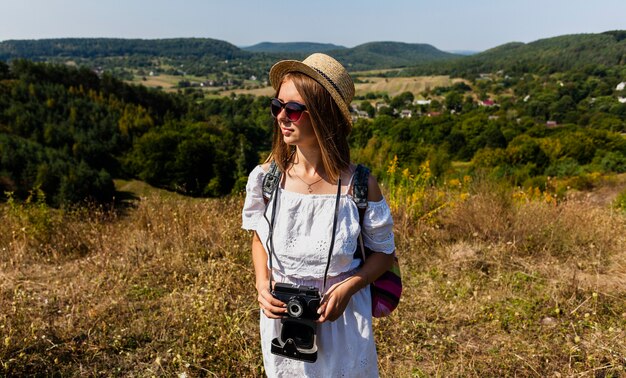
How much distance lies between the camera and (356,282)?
1.42 metres

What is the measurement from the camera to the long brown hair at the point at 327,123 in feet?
4.53

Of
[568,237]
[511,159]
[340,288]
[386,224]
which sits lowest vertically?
[511,159]

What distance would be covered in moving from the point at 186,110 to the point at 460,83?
80.4m

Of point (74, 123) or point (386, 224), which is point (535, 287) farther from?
point (74, 123)

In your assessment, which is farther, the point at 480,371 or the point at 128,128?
the point at 128,128

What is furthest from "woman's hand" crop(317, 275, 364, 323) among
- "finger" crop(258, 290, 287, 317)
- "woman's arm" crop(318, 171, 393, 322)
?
"finger" crop(258, 290, 287, 317)

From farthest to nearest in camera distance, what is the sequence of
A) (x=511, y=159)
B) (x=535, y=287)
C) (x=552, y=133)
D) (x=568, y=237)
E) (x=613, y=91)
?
1. (x=613, y=91)
2. (x=552, y=133)
3. (x=511, y=159)
4. (x=568, y=237)
5. (x=535, y=287)

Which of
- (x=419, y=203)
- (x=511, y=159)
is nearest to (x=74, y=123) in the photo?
(x=511, y=159)

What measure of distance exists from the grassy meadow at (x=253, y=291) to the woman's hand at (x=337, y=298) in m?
1.32

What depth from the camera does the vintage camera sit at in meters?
1.33

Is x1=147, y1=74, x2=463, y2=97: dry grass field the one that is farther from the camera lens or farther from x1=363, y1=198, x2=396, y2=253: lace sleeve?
the camera lens

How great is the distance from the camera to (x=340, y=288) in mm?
1385

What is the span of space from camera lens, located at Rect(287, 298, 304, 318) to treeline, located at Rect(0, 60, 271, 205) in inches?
1179

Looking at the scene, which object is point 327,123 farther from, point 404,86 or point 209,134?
point 404,86
